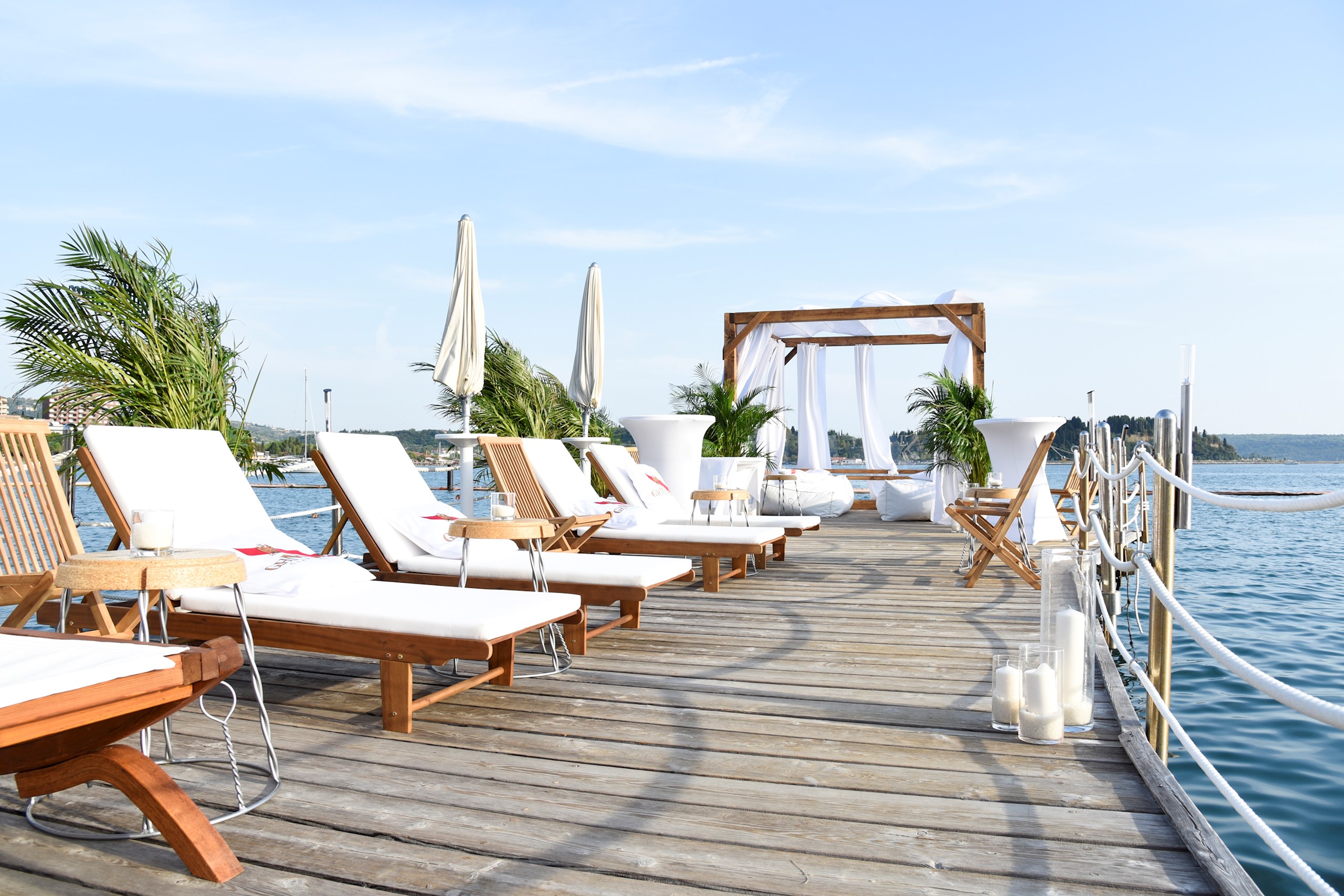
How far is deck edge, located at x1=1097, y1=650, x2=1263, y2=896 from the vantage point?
62.7 inches

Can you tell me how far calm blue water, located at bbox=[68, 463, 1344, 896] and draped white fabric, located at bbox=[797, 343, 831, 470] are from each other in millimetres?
4739

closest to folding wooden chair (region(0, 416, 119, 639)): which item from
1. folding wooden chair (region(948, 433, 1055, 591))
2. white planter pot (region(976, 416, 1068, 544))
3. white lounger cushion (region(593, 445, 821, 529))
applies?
white lounger cushion (region(593, 445, 821, 529))

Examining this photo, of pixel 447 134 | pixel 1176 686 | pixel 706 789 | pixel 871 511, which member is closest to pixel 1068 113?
pixel 871 511

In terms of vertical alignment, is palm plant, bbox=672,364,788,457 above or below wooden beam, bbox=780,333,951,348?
below

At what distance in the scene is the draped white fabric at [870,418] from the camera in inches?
516

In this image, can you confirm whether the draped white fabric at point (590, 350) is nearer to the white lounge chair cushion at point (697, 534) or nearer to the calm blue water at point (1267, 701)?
the white lounge chair cushion at point (697, 534)

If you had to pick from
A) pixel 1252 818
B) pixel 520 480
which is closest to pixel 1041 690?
pixel 1252 818

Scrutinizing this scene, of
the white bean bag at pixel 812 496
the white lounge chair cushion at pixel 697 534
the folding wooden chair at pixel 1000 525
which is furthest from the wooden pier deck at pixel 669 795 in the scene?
the white bean bag at pixel 812 496

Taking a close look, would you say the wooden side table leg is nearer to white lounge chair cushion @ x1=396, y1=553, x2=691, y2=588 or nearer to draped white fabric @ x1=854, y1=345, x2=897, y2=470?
white lounge chair cushion @ x1=396, y1=553, x2=691, y2=588

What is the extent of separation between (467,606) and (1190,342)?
9.77 ft

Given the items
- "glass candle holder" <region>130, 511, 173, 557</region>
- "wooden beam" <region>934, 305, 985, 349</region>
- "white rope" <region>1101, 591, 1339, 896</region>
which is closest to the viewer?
"white rope" <region>1101, 591, 1339, 896</region>

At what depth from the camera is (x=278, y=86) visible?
31.4ft

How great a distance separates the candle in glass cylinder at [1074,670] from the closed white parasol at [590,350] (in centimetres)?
620

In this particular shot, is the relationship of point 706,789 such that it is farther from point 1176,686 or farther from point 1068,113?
point 1068,113
